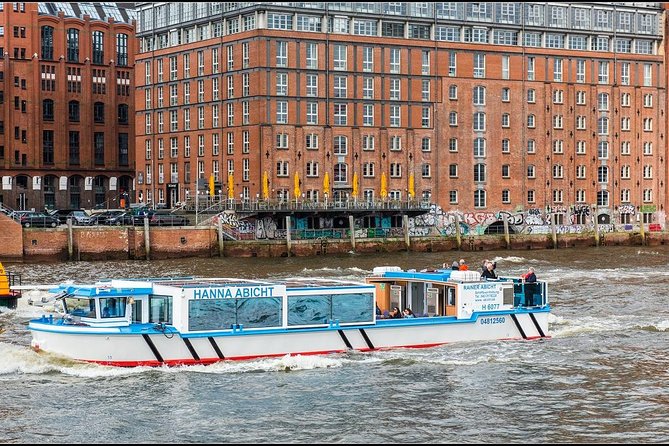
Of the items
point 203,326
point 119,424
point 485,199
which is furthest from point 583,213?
point 119,424

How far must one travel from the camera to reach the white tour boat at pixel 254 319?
3931cm

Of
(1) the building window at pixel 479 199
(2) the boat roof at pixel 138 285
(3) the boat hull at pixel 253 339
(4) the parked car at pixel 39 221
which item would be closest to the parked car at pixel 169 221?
(4) the parked car at pixel 39 221

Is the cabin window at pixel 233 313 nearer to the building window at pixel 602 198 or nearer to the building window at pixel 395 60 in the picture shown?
the building window at pixel 395 60

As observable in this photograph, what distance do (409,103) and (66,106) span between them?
153ft

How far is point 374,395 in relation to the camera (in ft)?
119

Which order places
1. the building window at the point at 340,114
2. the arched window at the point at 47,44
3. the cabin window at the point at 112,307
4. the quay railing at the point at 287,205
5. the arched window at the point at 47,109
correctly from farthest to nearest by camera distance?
the arched window at the point at 47,44, the arched window at the point at 47,109, the building window at the point at 340,114, the quay railing at the point at 287,205, the cabin window at the point at 112,307

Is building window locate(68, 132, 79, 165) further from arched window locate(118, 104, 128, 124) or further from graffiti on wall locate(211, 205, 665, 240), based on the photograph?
graffiti on wall locate(211, 205, 665, 240)

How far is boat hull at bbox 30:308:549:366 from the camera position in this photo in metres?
38.9

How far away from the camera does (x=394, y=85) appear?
11475 cm

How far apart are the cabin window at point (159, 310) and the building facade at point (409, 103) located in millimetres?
63358

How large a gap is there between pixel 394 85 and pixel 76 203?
46.5 meters

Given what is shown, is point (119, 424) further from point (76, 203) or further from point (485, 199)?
point (76, 203)

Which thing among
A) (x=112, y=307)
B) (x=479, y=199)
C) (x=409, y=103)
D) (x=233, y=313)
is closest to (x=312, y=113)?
(x=409, y=103)

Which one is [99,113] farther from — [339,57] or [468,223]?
[468,223]
